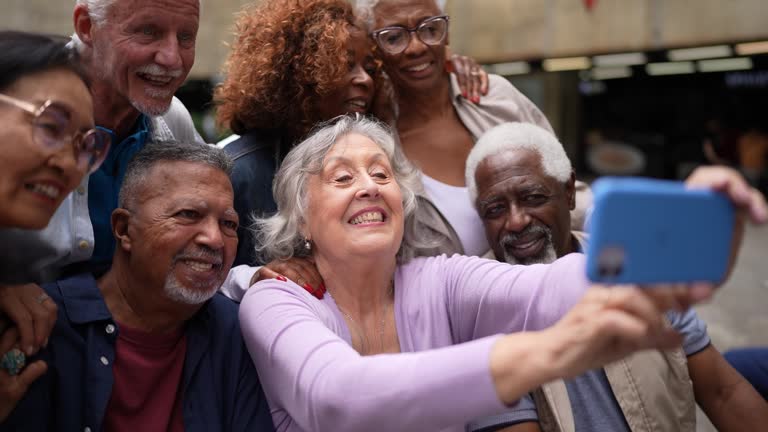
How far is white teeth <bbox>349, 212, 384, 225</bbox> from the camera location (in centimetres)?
217

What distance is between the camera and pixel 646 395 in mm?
2225

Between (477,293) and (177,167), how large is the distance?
98 cm

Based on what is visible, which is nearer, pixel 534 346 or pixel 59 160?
pixel 534 346

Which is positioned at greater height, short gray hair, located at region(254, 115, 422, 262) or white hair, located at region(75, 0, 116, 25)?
white hair, located at region(75, 0, 116, 25)

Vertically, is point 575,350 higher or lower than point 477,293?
higher

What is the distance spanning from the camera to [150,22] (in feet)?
7.76

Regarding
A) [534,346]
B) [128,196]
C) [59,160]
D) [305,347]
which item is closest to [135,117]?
[128,196]

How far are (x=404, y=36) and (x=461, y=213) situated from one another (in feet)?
2.55

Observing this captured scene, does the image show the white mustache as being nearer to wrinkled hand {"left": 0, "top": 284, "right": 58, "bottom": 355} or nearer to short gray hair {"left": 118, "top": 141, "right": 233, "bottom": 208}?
short gray hair {"left": 118, "top": 141, "right": 233, "bottom": 208}

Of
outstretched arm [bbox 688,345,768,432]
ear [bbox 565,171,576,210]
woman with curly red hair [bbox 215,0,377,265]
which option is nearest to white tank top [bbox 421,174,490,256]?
ear [bbox 565,171,576,210]

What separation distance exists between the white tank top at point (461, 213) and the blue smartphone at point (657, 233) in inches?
60.1

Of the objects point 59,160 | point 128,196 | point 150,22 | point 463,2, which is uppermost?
point 150,22

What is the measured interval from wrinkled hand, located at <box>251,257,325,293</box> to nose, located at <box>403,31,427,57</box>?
3.62 ft

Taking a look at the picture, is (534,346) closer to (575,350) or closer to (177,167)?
(575,350)
